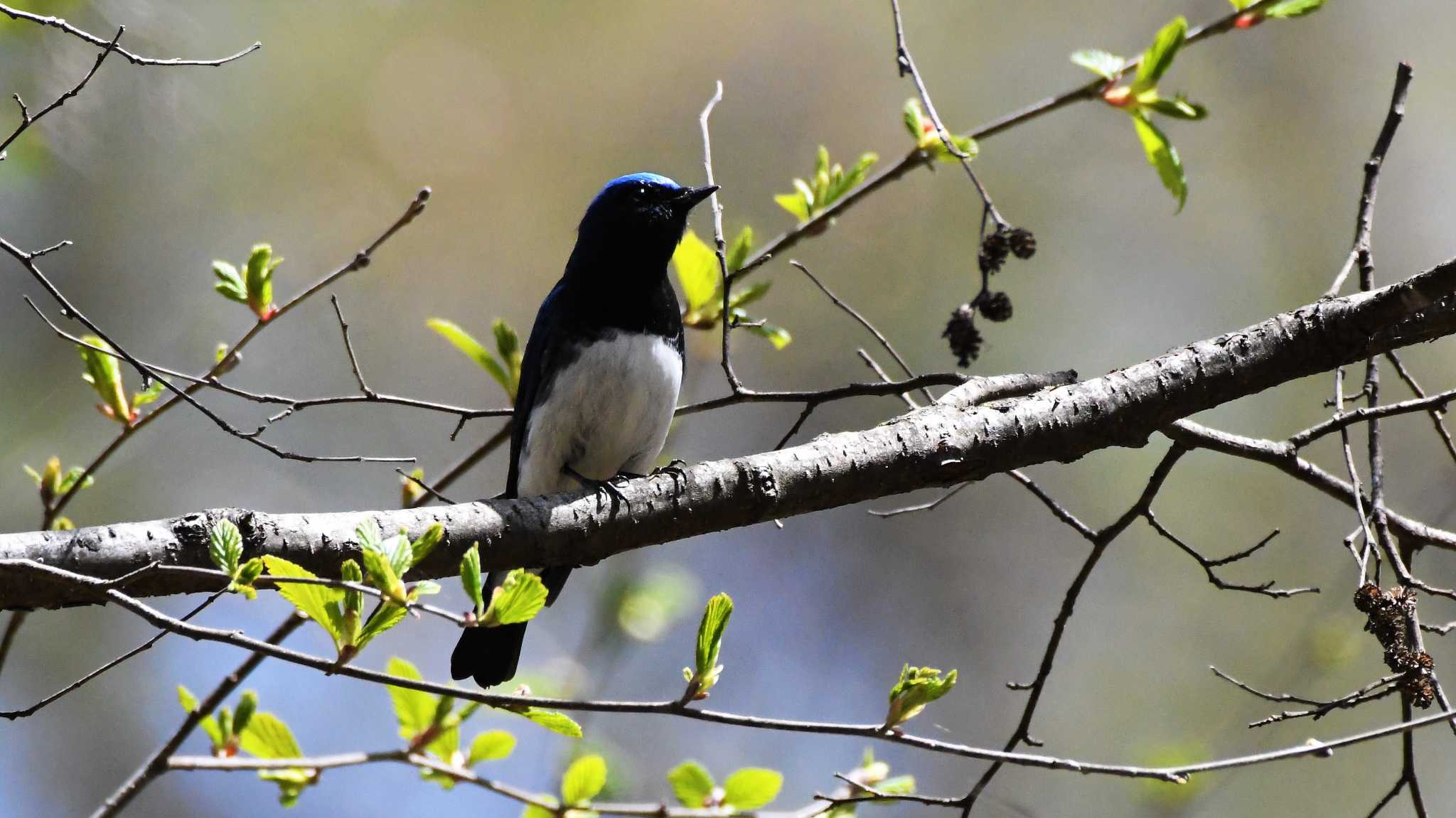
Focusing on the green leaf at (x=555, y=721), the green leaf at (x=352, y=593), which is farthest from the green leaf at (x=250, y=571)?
the green leaf at (x=555, y=721)

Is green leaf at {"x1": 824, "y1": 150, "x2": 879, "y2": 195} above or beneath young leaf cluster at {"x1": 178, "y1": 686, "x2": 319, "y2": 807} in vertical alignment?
above

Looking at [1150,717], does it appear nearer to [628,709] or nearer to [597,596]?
[597,596]

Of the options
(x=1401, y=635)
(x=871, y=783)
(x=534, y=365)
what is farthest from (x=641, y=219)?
(x=1401, y=635)

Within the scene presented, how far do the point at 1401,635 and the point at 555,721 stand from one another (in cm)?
166

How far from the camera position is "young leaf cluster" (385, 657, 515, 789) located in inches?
113

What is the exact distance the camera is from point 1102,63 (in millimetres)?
3377

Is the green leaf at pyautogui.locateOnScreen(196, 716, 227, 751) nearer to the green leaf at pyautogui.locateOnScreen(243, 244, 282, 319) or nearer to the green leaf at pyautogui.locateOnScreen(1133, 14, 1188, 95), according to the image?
the green leaf at pyautogui.locateOnScreen(243, 244, 282, 319)

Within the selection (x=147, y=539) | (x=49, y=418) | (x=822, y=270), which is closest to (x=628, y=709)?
(x=147, y=539)

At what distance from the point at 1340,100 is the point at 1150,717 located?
5.09 meters

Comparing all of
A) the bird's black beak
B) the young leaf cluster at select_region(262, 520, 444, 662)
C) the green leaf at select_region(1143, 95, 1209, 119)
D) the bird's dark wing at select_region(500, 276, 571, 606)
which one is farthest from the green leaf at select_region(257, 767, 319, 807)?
the green leaf at select_region(1143, 95, 1209, 119)

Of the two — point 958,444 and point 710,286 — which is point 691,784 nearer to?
point 958,444

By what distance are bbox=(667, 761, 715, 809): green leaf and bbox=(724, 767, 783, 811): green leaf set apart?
0.05 meters

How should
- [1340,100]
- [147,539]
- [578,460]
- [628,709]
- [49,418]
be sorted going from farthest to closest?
[1340,100] < [49,418] < [578,460] < [147,539] < [628,709]

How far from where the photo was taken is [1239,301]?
27.5 ft
